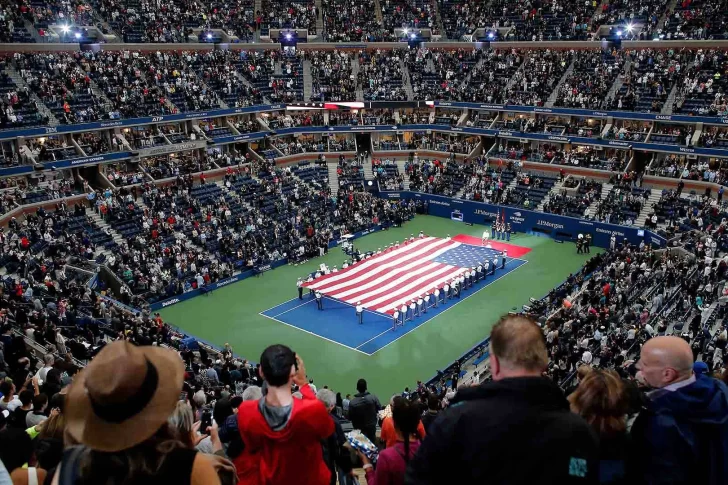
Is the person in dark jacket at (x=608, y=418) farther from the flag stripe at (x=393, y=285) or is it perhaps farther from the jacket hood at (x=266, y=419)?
the flag stripe at (x=393, y=285)

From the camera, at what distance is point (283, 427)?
4.16 meters

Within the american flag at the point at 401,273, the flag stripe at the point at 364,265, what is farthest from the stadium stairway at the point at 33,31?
the american flag at the point at 401,273

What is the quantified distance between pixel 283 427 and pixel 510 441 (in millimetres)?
1898

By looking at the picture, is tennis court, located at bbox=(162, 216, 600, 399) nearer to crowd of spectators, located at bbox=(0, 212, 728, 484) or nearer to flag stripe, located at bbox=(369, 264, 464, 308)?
flag stripe, located at bbox=(369, 264, 464, 308)

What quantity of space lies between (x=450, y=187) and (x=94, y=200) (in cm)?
2456

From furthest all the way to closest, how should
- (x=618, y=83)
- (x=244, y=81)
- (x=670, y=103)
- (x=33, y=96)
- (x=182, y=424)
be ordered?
(x=244, y=81) → (x=618, y=83) → (x=670, y=103) → (x=33, y=96) → (x=182, y=424)

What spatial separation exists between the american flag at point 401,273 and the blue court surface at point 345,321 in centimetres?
67

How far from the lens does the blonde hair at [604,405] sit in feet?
11.8

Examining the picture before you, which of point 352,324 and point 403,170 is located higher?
point 403,170

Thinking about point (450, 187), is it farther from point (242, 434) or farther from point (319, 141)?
point (242, 434)

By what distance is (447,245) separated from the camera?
36562 mm

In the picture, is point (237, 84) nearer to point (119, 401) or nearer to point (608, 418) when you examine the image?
point (608, 418)

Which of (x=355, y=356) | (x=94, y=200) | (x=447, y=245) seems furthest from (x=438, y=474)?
(x=94, y=200)

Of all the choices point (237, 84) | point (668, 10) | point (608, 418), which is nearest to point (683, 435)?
point (608, 418)
